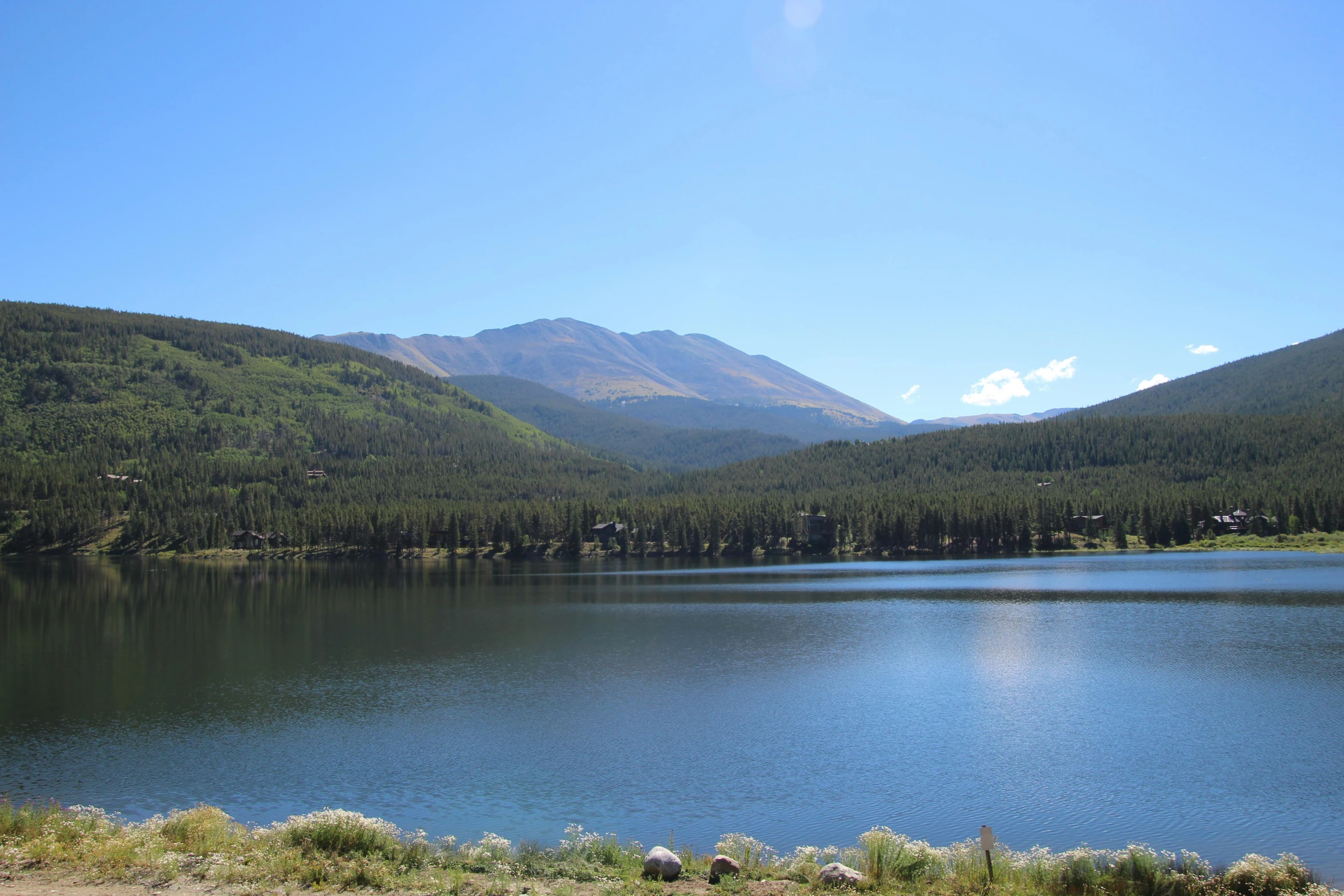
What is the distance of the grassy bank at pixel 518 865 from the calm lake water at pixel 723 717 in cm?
338

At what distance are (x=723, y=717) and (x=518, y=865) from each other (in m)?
17.8

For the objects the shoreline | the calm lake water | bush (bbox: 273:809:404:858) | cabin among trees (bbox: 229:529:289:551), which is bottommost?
the calm lake water

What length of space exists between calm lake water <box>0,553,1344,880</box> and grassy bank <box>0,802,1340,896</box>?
11.1 feet

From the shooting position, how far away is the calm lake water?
79.9 feet

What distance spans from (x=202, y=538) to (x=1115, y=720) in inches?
6321

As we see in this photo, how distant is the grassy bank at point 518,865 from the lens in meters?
16.5

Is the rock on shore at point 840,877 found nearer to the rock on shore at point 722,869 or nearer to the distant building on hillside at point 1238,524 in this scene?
the rock on shore at point 722,869

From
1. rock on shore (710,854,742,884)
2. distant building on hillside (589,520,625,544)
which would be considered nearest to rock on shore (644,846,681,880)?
rock on shore (710,854,742,884)

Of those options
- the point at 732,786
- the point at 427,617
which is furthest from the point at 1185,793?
the point at 427,617

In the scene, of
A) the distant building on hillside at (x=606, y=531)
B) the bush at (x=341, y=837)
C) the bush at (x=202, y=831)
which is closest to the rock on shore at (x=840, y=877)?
the bush at (x=341, y=837)

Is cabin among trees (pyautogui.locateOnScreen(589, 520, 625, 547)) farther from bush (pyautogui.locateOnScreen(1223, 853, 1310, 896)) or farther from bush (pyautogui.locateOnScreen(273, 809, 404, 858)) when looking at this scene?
bush (pyautogui.locateOnScreen(1223, 853, 1310, 896))

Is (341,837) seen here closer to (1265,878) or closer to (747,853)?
(747,853)

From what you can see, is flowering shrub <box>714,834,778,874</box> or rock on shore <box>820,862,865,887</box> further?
flowering shrub <box>714,834,778,874</box>

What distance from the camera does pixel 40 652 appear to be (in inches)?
2012
